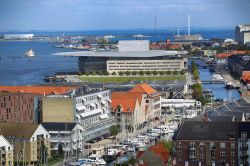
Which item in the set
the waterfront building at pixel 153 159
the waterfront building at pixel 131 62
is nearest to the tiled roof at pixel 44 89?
the waterfront building at pixel 153 159

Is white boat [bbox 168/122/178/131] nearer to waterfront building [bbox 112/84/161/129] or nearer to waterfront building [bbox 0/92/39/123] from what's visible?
waterfront building [bbox 112/84/161/129]

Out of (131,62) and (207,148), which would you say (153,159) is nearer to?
(207,148)

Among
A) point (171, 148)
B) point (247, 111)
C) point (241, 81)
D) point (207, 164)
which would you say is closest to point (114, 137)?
point (247, 111)

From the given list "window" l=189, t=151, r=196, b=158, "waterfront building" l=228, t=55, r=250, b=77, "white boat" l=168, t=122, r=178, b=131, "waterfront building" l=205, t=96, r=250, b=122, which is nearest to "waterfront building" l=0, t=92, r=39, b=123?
"white boat" l=168, t=122, r=178, b=131

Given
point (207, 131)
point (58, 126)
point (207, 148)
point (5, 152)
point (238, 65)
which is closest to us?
point (207, 148)

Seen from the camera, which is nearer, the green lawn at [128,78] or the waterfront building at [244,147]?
the waterfront building at [244,147]

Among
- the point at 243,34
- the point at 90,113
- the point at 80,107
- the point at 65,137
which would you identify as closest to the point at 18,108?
the point at 80,107

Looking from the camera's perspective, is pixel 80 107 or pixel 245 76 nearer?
pixel 80 107

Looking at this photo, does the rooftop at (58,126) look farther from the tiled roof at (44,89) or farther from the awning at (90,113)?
the tiled roof at (44,89)
